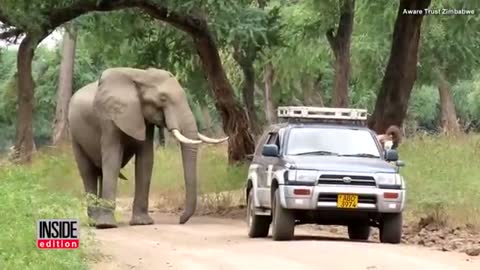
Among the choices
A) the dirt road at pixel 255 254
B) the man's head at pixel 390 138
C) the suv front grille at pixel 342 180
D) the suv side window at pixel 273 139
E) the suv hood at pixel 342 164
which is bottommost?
the dirt road at pixel 255 254

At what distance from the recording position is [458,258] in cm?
1443

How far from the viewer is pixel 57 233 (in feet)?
32.2

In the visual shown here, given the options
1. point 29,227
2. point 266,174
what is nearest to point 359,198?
point 266,174

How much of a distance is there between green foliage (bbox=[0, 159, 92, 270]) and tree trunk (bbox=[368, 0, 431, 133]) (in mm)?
12756

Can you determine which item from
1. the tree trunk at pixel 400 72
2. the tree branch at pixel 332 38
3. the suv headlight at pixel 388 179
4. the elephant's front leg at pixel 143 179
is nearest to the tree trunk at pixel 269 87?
the tree branch at pixel 332 38

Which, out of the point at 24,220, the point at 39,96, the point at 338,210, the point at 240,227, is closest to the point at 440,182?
the point at 240,227

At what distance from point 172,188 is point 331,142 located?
1179 centimetres

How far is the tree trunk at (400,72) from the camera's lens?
83.8ft

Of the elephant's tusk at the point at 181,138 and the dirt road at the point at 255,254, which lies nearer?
the dirt road at the point at 255,254

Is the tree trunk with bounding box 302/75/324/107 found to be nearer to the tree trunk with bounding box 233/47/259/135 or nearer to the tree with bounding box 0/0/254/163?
the tree trunk with bounding box 233/47/259/135

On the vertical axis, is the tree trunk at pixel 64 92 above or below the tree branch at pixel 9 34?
below

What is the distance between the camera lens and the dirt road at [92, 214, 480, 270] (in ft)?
43.4

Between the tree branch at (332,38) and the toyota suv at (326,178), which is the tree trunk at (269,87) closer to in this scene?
the tree branch at (332,38)

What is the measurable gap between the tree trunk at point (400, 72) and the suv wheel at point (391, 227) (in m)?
9.08
